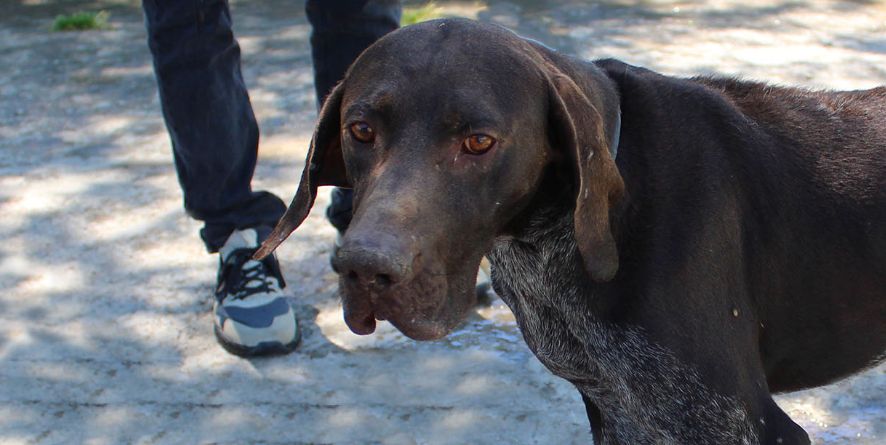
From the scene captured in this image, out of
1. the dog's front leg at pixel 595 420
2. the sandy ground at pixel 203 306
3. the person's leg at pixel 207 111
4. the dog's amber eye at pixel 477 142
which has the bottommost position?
the sandy ground at pixel 203 306

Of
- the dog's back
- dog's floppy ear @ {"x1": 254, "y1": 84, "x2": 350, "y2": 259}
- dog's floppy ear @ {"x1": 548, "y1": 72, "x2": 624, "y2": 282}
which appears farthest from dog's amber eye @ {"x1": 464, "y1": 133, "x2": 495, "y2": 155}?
the dog's back

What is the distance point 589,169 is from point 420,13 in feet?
16.3

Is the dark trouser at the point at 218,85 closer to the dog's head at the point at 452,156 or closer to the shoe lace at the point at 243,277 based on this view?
the shoe lace at the point at 243,277

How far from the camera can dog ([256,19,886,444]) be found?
7.52ft

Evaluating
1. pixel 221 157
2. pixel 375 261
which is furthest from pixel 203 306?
pixel 375 261

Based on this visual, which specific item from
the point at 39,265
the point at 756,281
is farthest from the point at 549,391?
the point at 39,265

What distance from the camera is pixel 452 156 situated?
2295 mm

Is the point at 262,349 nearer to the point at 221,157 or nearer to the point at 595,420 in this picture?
the point at 221,157

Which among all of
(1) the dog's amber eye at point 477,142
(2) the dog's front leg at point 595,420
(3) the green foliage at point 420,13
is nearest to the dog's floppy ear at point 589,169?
(1) the dog's amber eye at point 477,142

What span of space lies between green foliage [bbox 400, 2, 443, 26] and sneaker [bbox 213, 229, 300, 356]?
9.82 feet

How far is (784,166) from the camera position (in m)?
2.65

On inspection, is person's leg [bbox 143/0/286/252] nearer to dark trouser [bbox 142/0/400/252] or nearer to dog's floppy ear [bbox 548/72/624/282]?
dark trouser [bbox 142/0/400/252]

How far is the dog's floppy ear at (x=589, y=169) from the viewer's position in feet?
7.63

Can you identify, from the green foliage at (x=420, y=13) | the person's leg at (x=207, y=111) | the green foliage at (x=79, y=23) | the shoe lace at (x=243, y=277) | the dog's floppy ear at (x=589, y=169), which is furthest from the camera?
the green foliage at (x=79, y=23)
